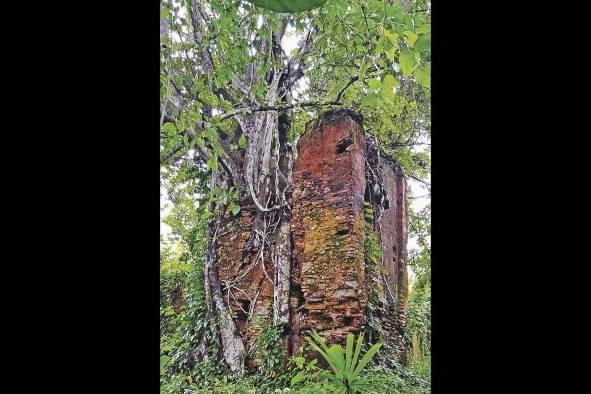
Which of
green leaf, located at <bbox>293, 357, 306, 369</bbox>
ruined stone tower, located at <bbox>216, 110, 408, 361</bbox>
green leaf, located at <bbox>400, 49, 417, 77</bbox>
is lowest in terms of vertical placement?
green leaf, located at <bbox>293, 357, 306, 369</bbox>

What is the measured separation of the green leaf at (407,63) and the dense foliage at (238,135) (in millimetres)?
1150

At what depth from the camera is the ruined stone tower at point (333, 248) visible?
2.36 metres

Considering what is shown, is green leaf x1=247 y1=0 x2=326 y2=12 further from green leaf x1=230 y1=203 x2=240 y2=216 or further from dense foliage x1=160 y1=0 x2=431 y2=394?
green leaf x1=230 y1=203 x2=240 y2=216

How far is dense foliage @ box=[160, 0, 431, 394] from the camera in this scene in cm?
217

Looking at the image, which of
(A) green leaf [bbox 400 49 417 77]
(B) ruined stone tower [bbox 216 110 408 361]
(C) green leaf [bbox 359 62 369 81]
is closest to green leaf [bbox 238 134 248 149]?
(B) ruined stone tower [bbox 216 110 408 361]

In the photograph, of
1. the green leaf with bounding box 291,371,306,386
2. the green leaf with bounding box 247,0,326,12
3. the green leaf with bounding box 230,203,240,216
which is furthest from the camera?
the green leaf with bounding box 230,203,240,216

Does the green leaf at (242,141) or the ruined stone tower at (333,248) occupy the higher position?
the green leaf at (242,141)

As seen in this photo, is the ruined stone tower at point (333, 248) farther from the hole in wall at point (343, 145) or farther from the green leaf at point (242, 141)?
the green leaf at point (242, 141)

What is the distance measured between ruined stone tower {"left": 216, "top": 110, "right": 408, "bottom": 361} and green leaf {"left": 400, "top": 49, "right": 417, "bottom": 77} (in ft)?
5.16

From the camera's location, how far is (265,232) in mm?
2695

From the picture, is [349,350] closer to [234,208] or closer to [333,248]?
[333,248]

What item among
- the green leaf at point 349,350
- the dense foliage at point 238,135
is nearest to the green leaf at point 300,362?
the dense foliage at point 238,135
